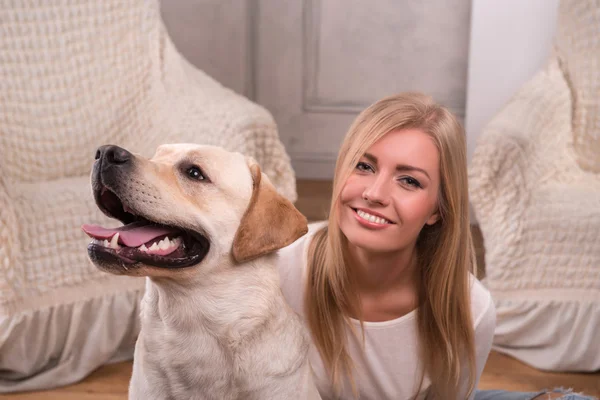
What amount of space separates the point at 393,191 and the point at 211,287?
1.44ft

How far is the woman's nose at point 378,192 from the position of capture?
1405mm

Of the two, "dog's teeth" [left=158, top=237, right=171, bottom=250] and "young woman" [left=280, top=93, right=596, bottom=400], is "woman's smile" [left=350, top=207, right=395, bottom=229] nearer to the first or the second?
"young woman" [left=280, top=93, right=596, bottom=400]

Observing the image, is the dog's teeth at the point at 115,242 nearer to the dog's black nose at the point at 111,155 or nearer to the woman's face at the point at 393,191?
the dog's black nose at the point at 111,155

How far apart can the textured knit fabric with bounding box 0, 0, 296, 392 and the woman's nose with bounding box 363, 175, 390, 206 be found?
0.68 m

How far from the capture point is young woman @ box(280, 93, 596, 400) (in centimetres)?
145

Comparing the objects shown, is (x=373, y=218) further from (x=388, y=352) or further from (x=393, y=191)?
(x=388, y=352)

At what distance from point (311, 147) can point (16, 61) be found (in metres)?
1.91

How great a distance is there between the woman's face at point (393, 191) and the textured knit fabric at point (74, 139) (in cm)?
64

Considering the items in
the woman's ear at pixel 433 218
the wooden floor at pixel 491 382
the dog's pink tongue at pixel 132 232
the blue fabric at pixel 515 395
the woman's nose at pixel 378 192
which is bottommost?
the wooden floor at pixel 491 382

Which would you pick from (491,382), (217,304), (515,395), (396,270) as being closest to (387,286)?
(396,270)

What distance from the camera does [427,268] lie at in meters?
1.63

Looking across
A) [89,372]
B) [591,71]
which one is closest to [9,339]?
[89,372]

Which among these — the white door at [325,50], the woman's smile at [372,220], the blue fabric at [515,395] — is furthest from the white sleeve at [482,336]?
the white door at [325,50]

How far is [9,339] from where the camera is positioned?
1.95 m
